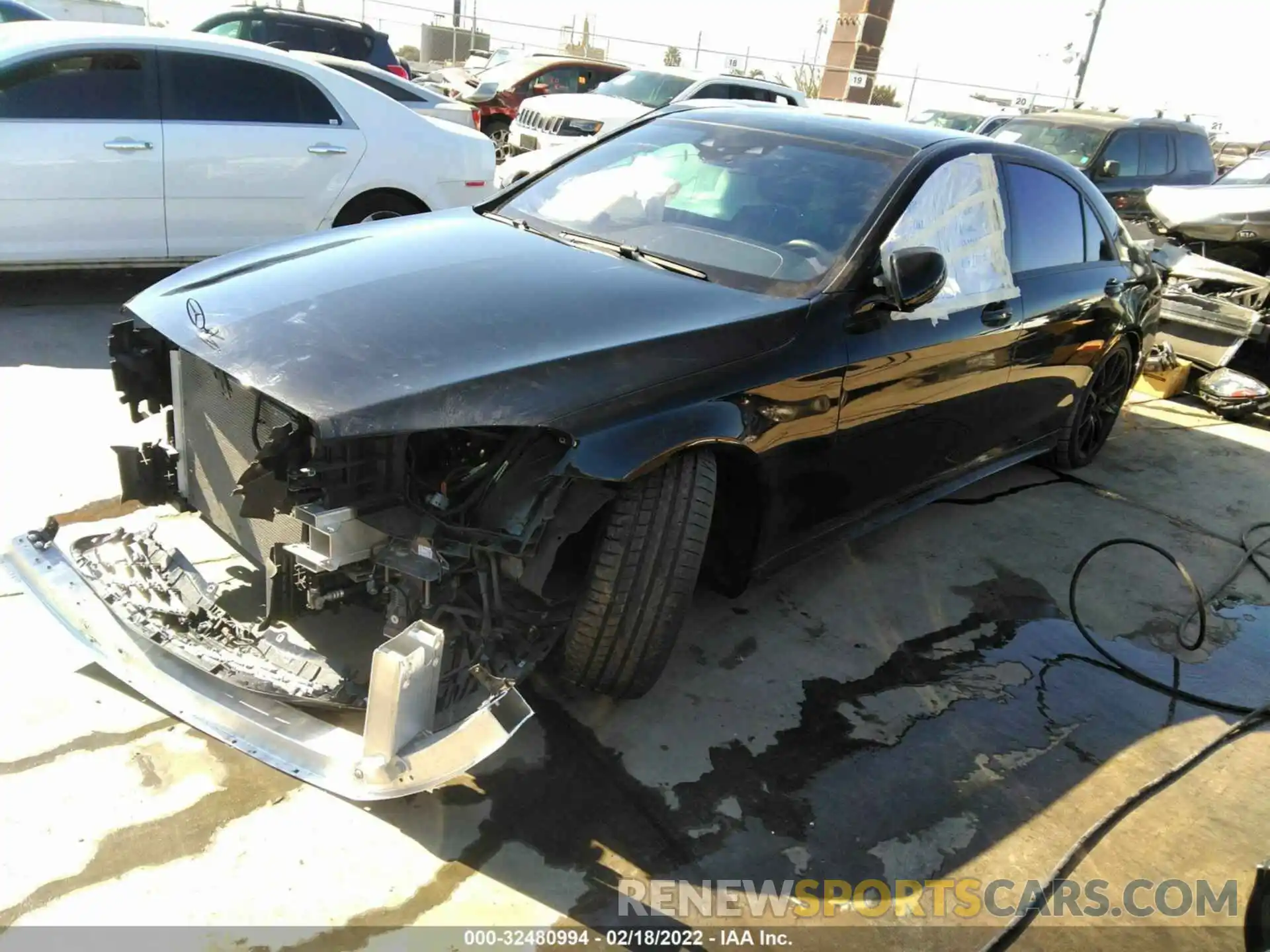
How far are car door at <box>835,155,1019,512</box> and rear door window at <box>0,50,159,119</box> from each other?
4650 millimetres

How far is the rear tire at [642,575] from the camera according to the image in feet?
8.27

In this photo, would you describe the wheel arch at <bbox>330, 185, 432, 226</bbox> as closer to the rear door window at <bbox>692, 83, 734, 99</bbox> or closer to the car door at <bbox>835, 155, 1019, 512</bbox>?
the car door at <bbox>835, 155, 1019, 512</bbox>

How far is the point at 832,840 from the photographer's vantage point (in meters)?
2.56

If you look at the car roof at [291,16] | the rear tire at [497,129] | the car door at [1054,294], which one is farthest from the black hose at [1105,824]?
the rear tire at [497,129]

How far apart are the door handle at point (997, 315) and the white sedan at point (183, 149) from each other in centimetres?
391

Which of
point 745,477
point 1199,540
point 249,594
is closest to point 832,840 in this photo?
point 745,477

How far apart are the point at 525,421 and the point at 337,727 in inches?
35.4

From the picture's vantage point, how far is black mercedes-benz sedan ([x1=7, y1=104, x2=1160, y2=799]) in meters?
2.29

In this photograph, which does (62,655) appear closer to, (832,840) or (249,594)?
(249,594)

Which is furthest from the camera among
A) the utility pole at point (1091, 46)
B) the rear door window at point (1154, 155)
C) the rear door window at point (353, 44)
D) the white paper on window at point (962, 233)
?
the utility pole at point (1091, 46)

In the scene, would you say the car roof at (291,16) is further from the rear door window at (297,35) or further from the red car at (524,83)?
the red car at (524,83)

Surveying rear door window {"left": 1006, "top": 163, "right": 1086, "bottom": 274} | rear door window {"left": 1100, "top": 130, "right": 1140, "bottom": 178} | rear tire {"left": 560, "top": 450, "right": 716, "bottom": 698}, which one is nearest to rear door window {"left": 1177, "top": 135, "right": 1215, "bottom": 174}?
rear door window {"left": 1100, "top": 130, "right": 1140, "bottom": 178}

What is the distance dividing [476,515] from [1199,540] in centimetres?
410

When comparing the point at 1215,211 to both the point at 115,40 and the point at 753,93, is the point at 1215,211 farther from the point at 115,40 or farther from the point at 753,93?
the point at 115,40
